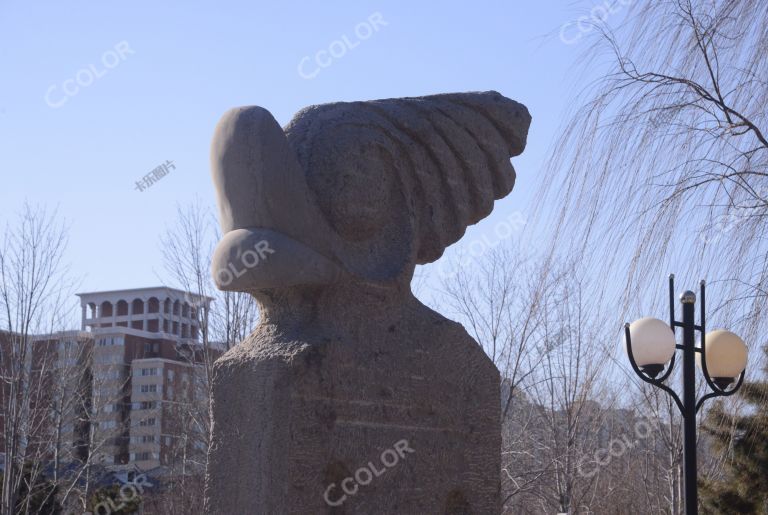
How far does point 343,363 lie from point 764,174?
200 centimetres

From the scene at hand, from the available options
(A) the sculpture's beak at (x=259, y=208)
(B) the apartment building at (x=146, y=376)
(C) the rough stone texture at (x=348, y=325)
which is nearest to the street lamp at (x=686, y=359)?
(C) the rough stone texture at (x=348, y=325)

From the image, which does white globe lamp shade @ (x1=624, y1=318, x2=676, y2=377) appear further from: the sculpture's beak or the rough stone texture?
the sculpture's beak

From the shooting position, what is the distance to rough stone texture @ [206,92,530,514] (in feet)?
13.7

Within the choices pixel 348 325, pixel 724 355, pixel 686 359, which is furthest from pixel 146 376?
pixel 348 325

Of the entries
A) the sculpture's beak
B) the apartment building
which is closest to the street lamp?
the sculpture's beak

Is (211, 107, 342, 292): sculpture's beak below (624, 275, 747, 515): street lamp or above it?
above

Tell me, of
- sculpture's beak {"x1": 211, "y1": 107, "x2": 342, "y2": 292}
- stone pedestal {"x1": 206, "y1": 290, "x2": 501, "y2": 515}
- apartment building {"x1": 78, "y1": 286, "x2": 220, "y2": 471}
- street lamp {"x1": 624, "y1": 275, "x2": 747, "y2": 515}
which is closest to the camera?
stone pedestal {"x1": 206, "y1": 290, "x2": 501, "y2": 515}

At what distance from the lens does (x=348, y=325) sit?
178 inches

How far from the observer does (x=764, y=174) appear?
13.9 feet

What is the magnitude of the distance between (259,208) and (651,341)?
2810 millimetres

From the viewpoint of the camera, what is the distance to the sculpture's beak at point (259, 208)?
14.0ft

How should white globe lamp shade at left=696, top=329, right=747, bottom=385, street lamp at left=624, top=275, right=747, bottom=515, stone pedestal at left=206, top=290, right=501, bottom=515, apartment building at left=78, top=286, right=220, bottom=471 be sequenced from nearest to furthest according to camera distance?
stone pedestal at left=206, top=290, right=501, bottom=515
white globe lamp shade at left=696, top=329, right=747, bottom=385
street lamp at left=624, top=275, right=747, bottom=515
apartment building at left=78, top=286, right=220, bottom=471

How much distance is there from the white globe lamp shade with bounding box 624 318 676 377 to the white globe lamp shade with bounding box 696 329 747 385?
24 centimetres

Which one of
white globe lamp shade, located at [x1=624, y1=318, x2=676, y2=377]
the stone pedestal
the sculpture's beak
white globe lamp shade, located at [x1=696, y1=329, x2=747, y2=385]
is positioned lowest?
the stone pedestal
